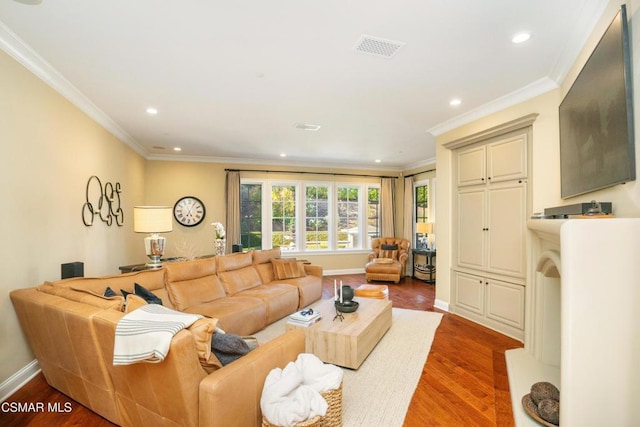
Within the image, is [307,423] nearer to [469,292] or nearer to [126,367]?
[126,367]

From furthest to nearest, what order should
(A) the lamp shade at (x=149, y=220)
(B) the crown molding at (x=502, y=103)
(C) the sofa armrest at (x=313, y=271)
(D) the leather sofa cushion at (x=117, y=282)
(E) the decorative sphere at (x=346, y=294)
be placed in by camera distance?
1. (C) the sofa armrest at (x=313, y=271)
2. (A) the lamp shade at (x=149, y=220)
3. (E) the decorative sphere at (x=346, y=294)
4. (B) the crown molding at (x=502, y=103)
5. (D) the leather sofa cushion at (x=117, y=282)

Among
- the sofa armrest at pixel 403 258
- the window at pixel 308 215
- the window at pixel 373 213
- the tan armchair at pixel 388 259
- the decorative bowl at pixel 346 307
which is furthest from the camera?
the window at pixel 373 213

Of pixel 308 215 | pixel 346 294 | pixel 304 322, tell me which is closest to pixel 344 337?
pixel 304 322

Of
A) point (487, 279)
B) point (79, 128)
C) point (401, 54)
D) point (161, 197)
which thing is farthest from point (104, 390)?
point (161, 197)

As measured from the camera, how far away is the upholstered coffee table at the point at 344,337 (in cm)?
263

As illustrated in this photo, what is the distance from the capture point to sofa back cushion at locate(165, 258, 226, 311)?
324 centimetres

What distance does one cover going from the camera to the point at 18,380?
2367 mm

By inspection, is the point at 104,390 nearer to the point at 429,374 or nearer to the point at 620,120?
the point at 429,374

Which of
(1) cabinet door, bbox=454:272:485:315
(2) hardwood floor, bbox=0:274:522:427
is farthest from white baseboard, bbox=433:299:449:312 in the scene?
(2) hardwood floor, bbox=0:274:522:427

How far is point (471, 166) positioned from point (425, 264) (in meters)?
3.43

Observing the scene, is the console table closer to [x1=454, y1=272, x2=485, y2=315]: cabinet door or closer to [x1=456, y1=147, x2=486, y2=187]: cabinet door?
[x1=454, y1=272, x2=485, y2=315]: cabinet door

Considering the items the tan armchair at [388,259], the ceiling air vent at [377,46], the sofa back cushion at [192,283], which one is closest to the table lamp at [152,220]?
the sofa back cushion at [192,283]

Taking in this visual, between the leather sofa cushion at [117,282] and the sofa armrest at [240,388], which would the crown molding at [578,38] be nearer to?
the sofa armrest at [240,388]

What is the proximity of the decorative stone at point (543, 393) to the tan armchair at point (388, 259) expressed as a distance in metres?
4.29
